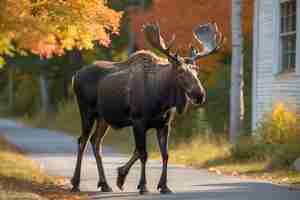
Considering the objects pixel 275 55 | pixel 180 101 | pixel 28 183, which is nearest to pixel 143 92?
pixel 180 101

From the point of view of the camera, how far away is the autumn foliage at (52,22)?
657 inches

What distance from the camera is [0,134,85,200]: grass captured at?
13.9m

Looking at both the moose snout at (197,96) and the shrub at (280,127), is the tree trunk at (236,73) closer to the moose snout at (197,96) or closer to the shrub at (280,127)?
the shrub at (280,127)

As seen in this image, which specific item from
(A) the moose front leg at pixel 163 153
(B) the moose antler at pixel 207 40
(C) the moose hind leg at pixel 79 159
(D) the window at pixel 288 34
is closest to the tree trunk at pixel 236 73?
(D) the window at pixel 288 34

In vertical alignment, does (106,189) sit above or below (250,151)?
below

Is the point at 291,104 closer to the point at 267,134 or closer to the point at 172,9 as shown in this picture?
the point at 267,134

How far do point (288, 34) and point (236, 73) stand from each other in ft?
5.95

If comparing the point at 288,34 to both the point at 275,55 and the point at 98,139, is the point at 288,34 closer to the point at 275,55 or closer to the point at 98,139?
the point at 275,55

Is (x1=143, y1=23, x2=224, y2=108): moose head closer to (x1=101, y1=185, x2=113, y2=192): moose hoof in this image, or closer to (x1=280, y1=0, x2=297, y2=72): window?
(x1=101, y1=185, x2=113, y2=192): moose hoof

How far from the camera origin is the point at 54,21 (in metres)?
18.4

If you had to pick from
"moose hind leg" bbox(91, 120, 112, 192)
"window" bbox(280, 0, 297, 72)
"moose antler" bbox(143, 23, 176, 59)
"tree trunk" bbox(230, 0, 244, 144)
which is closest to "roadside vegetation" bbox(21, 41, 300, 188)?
"tree trunk" bbox(230, 0, 244, 144)

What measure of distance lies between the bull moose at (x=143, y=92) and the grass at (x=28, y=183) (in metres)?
0.64

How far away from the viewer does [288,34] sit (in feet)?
77.2

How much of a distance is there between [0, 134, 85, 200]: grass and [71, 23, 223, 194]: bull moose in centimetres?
64
